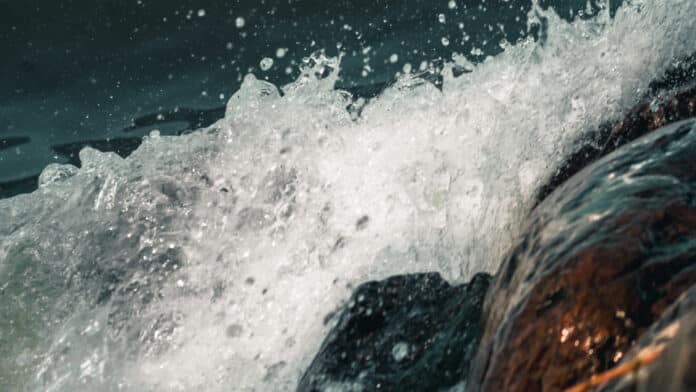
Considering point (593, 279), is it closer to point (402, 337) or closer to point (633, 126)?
point (402, 337)

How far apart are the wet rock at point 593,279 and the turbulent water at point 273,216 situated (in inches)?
40.7

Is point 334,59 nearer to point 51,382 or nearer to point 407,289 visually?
point 407,289

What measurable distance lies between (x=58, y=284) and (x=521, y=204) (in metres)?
2.47

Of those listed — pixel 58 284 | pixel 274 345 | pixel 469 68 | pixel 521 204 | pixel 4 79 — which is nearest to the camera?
pixel 274 345

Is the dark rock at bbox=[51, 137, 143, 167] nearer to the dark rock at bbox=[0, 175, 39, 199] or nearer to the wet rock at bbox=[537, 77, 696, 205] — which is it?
the dark rock at bbox=[0, 175, 39, 199]

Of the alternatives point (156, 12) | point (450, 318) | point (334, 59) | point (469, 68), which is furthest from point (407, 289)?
point (156, 12)

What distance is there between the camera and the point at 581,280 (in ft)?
7.35

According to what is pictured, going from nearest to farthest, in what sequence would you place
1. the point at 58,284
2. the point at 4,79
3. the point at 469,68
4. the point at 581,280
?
the point at 581,280, the point at 58,284, the point at 469,68, the point at 4,79

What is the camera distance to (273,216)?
393 cm

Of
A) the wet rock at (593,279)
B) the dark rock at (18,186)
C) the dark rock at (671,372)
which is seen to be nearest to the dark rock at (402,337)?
the wet rock at (593,279)

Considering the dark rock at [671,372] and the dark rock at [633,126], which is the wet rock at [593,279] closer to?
the dark rock at [671,372]

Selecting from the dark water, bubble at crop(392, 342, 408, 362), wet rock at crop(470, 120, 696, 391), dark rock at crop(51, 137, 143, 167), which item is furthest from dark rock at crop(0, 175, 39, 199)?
wet rock at crop(470, 120, 696, 391)

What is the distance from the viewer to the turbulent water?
3570 mm

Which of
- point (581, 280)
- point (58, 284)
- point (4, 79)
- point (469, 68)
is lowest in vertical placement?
point (581, 280)
